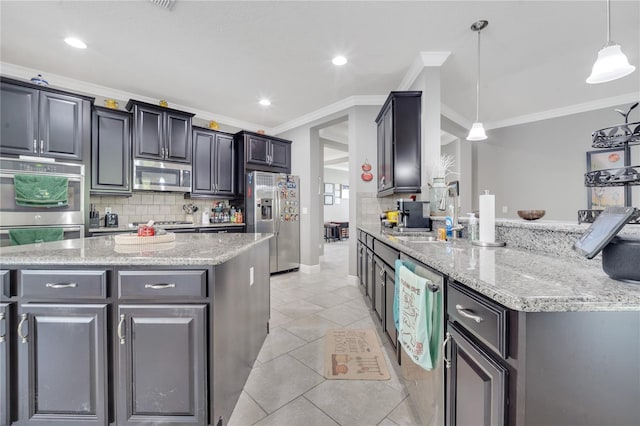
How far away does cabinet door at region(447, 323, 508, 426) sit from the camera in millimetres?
712

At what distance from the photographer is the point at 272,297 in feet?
10.9

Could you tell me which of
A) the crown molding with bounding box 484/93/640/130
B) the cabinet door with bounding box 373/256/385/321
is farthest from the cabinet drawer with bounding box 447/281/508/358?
the crown molding with bounding box 484/93/640/130

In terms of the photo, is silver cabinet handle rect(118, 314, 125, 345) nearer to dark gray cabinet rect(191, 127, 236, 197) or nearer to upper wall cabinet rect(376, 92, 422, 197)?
upper wall cabinet rect(376, 92, 422, 197)

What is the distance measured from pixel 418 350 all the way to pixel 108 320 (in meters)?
1.47

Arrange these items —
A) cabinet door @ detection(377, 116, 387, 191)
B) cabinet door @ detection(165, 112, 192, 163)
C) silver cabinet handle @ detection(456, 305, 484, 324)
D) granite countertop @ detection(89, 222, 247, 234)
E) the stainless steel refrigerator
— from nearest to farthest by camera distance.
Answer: silver cabinet handle @ detection(456, 305, 484, 324), granite countertop @ detection(89, 222, 247, 234), cabinet door @ detection(377, 116, 387, 191), cabinet door @ detection(165, 112, 192, 163), the stainless steel refrigerator

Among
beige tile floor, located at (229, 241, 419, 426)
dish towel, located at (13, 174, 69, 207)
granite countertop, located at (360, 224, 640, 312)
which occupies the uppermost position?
dish towel, located at (13, 174, 69, 207)

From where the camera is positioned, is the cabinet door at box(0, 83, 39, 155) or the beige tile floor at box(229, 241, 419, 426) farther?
the cabinet door at box(0, 83, 39, 155)

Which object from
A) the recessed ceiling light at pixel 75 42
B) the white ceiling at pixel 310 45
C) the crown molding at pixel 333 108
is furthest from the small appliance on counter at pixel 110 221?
the crown molding at pixel 333 108

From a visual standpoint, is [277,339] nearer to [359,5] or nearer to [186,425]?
[186,425]

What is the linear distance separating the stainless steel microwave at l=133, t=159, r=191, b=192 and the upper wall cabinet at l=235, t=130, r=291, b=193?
872 millimetres

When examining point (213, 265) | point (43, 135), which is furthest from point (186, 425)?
point (43, 135)

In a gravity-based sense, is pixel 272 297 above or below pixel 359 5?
below

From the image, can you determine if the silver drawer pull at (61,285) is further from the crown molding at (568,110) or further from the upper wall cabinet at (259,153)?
the crown molding at (568,110)

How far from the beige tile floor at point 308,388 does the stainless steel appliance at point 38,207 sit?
249 centimetres
